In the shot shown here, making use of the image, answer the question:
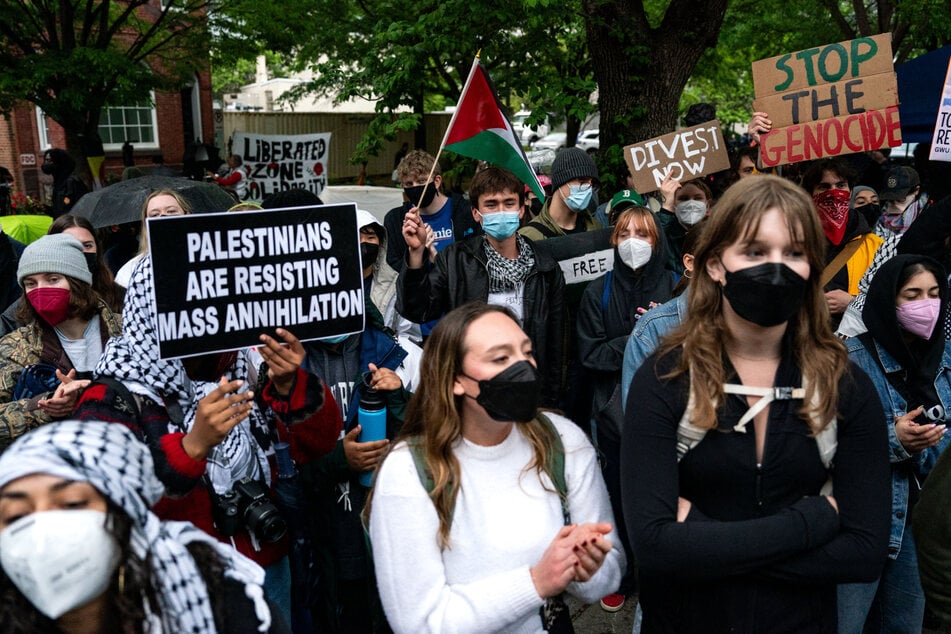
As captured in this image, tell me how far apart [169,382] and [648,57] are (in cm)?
622

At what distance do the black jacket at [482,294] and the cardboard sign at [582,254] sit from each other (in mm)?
424

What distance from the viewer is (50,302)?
3260mm

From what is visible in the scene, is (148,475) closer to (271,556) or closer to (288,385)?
(288,385)

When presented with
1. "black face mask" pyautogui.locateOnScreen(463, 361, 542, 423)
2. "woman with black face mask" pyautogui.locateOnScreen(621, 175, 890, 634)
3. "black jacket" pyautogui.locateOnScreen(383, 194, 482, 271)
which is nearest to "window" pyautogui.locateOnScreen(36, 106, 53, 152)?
"black jacket" pyautogui.locateOnScreen(383, 194, 482, 271)

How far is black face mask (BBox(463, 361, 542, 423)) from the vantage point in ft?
6.82

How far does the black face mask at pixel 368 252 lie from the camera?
379 centimetres

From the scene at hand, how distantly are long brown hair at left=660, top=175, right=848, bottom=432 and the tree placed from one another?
9593mm

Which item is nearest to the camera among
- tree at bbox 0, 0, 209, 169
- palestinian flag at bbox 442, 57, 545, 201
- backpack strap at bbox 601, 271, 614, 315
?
backpack strap at bbox 601, 271, 614, 315

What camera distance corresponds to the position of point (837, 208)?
422 cm

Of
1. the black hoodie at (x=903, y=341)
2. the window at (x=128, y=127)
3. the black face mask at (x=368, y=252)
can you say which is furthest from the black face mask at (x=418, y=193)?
the window at (x=128, y=127)

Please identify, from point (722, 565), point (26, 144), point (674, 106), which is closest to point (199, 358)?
point (722, 565)

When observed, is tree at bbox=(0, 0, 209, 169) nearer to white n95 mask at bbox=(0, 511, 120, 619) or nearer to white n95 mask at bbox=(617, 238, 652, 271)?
white n95 mask at bbox=(617, 238, 652, 271)

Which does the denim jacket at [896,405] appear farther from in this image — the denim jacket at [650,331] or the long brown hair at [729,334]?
the long brown hair at [729,334]

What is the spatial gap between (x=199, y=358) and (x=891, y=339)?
8.08ft
